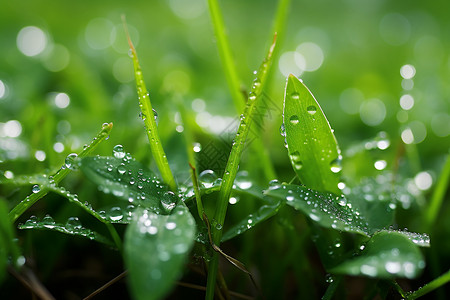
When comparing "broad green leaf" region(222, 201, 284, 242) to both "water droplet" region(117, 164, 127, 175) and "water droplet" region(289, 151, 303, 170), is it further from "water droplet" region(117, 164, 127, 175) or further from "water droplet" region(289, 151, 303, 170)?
"water droplet" region(117, 164, 127, 175)

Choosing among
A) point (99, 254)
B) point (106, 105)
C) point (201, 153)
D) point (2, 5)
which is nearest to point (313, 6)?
point (2, 5)

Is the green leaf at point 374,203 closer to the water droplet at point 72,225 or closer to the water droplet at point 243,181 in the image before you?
the water droplet at point 243,181

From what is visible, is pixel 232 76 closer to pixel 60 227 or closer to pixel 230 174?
pixel 230 174

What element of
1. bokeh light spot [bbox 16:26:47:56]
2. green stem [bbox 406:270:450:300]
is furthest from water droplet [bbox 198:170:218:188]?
bokeh light spot [bbox 16:26:47:56]

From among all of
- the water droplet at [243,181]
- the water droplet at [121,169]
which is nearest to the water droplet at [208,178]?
the water droplet at [243,181]

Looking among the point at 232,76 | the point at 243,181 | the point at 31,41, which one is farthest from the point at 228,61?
the point at 31,41

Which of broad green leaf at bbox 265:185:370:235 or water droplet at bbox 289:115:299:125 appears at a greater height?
water droplet at bbox 289:115:299:125
